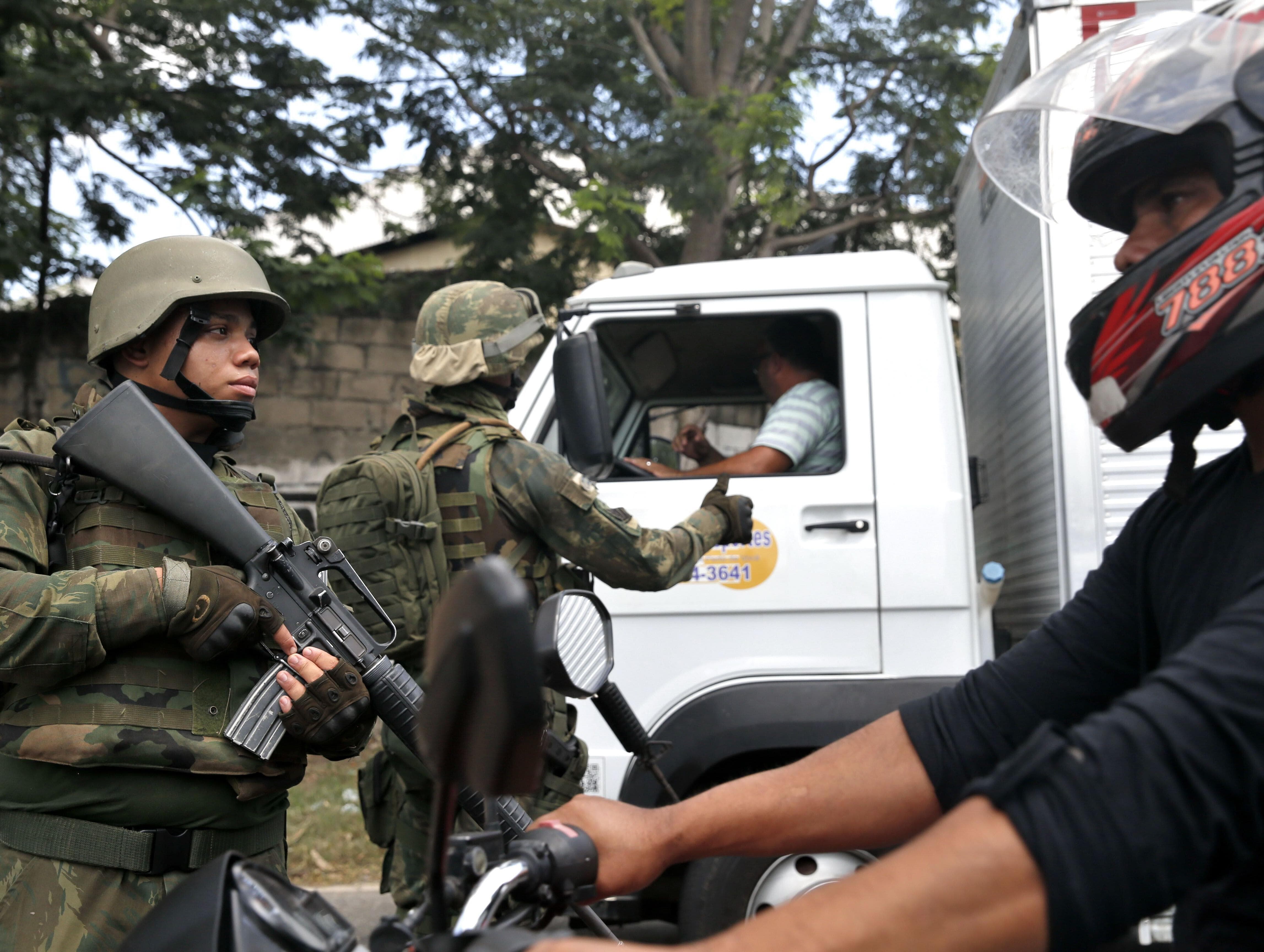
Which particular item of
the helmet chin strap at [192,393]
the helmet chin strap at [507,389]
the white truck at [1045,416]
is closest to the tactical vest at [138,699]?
the helmet chin strap at [192,393]

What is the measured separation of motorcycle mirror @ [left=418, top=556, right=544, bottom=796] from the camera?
2.08 ft

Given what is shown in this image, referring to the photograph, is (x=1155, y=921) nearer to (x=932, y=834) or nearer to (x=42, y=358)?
(x=932, y=834)

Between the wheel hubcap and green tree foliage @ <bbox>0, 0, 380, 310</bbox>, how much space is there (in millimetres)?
5132

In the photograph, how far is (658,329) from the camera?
3324 mm

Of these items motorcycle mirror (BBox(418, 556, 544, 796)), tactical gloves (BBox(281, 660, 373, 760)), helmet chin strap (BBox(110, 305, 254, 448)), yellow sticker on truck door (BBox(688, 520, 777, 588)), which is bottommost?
tactical gloves (BBox(281, 660, 373, 760))

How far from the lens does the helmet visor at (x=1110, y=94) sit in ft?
3.82

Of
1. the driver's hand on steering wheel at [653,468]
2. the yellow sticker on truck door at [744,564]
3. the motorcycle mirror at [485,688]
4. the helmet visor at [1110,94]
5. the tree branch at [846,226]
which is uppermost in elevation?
the tree branch at [846,226]

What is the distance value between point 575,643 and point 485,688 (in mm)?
638

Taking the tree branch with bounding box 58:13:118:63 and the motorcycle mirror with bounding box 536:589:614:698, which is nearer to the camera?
the motorcycle mirror with bounding box 536:589:614:698

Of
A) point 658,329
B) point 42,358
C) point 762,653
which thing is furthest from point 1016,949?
point 42,358

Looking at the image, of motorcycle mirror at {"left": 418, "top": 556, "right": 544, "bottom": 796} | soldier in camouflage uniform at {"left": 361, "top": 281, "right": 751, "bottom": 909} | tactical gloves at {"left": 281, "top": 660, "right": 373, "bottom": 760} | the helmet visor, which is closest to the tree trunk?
soldier in camouflage uniform at {"left": 361, "top": 281, "right": 751, "bottom": 909}

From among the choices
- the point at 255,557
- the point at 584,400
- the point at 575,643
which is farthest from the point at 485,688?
the point at 584,400

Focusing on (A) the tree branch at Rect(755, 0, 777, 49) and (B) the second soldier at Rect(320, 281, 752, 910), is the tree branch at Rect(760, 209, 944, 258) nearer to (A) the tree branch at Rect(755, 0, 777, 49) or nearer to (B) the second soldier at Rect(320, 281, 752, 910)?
(A) the tree branch at Rect(755, 0, 777, 49)

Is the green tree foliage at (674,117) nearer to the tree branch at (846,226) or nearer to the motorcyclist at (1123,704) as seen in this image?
the tree branch at (846,226)
